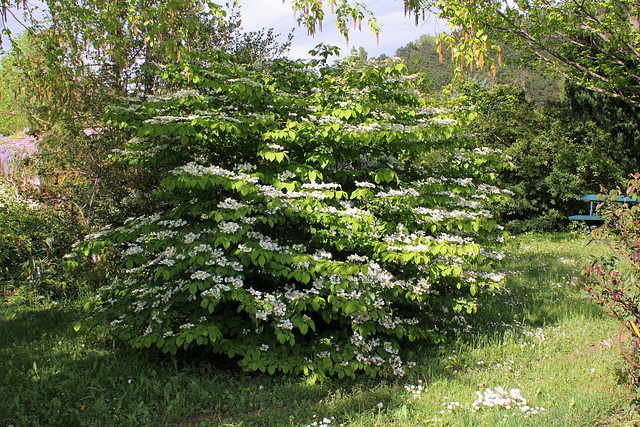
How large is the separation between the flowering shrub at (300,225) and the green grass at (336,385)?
25 centimetres

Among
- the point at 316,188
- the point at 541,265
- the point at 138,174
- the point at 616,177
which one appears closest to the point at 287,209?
the point at 316,188

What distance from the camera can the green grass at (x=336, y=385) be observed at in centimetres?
326

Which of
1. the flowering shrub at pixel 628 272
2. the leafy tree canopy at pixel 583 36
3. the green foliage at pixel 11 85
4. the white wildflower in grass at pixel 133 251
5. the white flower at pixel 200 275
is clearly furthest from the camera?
the leafy tree canopy at pixel 583 36

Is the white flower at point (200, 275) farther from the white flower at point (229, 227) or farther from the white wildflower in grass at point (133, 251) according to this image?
the white wildflower in grass at point (133, 251)

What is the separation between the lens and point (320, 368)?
3.76m

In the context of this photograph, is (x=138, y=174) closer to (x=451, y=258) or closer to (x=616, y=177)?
(x=451, y=258)

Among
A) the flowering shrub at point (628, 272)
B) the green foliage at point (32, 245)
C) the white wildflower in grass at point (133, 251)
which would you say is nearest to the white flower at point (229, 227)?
the white wildflower in grass at point (133, 251)

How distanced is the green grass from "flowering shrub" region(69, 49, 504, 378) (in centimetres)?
25

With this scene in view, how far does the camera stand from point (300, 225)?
443cm

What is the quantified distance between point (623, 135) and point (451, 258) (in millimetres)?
9312

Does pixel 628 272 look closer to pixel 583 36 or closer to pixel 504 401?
pixel 504 401

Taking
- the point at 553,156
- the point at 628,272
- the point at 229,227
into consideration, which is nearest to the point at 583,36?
the point at 553,156

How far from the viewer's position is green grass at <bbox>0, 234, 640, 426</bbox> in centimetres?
326

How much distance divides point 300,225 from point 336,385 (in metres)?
1.48
